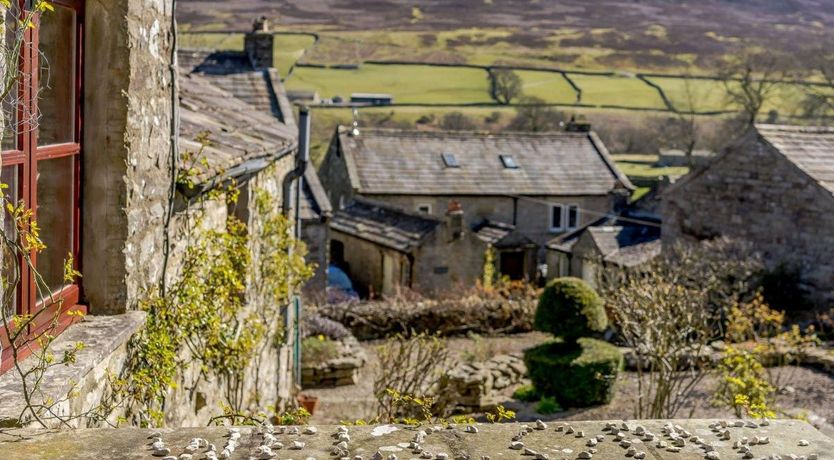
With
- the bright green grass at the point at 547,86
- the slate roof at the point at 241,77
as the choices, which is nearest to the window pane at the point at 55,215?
the slate roof at the point at 241,77

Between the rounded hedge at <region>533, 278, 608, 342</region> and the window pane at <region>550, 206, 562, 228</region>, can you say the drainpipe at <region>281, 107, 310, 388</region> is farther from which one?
the window pane at <region>550, 206, 562, 228</region>

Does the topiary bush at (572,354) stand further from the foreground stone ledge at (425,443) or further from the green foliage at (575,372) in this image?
the foreground stone ledge at (425,443)

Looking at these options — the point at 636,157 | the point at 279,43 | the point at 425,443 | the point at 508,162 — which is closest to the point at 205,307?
the point at 425,443

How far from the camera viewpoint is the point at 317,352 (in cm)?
1712

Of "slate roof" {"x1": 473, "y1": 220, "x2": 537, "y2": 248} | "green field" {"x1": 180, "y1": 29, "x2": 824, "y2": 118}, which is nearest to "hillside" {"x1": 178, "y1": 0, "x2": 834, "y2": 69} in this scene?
"green field" {"x1": 180, "y1": 29, "x2": 824, "y2": 118}

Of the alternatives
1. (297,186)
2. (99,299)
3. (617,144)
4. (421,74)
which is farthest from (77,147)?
(421,74)

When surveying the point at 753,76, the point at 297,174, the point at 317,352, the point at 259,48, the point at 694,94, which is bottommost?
the point at 317,352

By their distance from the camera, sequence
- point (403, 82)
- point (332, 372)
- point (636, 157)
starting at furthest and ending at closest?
point (403, 82)
point (636, 157)
point (332, 372)

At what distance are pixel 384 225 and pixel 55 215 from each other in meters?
22.6

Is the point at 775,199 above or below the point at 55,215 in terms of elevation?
below

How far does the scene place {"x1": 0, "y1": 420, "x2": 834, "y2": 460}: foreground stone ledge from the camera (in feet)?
9.93

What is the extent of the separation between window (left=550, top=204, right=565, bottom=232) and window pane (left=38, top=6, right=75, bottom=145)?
29060 mm

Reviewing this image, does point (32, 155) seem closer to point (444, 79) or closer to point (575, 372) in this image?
point (575, 372)

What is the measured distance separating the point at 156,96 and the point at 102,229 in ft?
2.88
